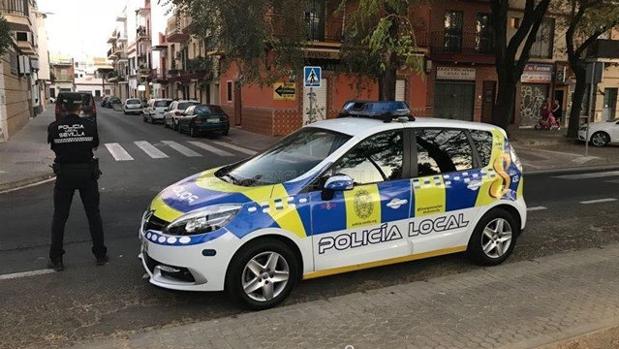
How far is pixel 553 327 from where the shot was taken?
13.6ft

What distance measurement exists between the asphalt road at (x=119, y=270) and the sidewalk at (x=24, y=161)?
2.81 ft

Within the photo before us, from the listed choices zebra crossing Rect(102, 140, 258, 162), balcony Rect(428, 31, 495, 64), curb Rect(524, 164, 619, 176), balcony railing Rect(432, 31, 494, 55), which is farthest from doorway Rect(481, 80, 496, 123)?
zebra crossing Rect(102, 140, 258, 162)

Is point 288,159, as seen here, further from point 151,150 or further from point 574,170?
point 151,150

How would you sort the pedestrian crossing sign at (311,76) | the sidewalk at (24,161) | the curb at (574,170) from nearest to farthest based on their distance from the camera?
the sidewalk at (24,161) < the pedestrian crossing sign at (311,76) < the curb at (574,170)

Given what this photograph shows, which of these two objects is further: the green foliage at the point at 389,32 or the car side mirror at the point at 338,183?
the green foliage at the point at 389,32

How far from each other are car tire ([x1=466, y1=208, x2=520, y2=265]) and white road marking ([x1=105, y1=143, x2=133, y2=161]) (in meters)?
12.1

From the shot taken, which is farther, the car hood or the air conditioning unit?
the air conditioning unit

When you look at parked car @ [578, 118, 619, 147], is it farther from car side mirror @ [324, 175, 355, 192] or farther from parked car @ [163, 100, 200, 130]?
car side mirror @ [324, 175, 355, 192]

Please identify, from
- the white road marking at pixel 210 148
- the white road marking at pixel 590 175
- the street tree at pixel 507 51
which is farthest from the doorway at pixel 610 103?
the white road marking at pixel 210 148

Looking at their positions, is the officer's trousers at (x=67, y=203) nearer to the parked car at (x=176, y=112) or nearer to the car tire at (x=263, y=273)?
the car tire at (x=263, y=273)

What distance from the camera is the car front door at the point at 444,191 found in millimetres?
5297

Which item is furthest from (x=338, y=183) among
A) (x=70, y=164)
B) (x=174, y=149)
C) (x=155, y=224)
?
(x=174, y=149)

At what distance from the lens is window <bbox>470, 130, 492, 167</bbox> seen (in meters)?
5.74

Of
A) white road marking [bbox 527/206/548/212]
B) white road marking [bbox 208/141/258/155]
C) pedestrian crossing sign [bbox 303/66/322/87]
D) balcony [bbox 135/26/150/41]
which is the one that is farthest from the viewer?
balcony [bbox 135/26/150/41]
